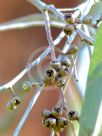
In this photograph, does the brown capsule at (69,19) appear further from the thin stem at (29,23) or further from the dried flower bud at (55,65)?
the thin stem at (29,23)

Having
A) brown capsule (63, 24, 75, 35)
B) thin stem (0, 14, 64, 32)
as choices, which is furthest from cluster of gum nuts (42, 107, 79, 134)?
thin stem (0, 14, 64, 32)

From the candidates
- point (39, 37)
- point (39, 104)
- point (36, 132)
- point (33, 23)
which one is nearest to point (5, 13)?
point (39, 37)

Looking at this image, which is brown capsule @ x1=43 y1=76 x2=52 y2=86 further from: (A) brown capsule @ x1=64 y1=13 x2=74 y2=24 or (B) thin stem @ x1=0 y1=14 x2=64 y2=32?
(B) thin stem @ x1=0 y1=14 x2=64 y2=32

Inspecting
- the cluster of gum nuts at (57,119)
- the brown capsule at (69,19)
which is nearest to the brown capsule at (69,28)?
the brown capsule at (69,19)

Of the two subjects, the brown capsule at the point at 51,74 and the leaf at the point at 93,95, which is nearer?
the leaf at the point at 93,95

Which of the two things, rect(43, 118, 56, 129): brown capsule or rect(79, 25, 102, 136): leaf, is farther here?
rect(43, 118, 56, 129): brown capsule

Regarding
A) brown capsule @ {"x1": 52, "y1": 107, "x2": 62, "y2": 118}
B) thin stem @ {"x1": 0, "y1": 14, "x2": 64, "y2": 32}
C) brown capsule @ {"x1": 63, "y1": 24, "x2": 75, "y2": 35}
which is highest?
thin stem @ {"x1": 0, "y1": 14, "x2": 64, "y2": 32}

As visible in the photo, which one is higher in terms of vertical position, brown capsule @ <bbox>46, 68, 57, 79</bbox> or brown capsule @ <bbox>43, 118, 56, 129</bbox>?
brown capsule @ <bbox>46, 68, 57, 79</bbox>

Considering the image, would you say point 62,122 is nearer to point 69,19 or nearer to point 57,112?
point 57,112
